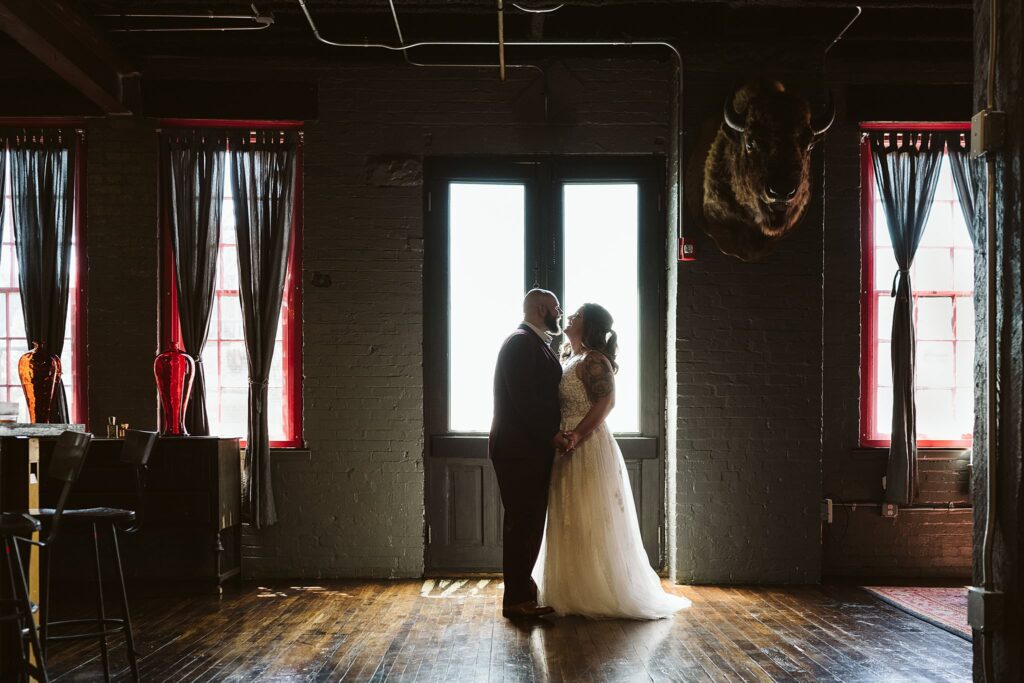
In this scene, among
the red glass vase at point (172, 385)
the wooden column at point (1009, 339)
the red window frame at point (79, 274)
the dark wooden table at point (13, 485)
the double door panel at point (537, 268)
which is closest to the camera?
the wooden column at point (1009, 339)

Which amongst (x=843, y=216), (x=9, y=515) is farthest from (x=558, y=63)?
(x=9, y=515)

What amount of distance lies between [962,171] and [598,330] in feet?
10.2

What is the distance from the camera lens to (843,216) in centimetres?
630

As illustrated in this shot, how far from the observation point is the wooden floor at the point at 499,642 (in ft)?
12.8

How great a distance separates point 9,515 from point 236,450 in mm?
2956

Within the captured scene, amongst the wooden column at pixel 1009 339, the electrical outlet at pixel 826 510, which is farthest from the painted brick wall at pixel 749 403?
the wooden column at pixel 1009 339

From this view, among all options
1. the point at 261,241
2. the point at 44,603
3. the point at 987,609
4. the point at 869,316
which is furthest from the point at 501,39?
the point at 987,609

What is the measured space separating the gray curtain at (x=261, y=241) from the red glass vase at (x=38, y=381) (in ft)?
3.97

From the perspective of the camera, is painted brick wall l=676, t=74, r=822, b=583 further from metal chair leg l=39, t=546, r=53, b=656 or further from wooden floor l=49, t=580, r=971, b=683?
metal chair leg l=39, t=546, r=53, b=656

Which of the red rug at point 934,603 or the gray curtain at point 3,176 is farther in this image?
the gray curtain at point 3,176

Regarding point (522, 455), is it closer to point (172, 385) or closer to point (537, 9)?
point (172, 385)

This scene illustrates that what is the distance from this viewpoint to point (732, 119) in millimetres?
5344

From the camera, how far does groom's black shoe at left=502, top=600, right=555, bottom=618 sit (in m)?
4.88

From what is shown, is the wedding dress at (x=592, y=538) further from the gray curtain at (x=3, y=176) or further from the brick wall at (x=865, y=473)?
the gray curtain at (x=3, y=176)
